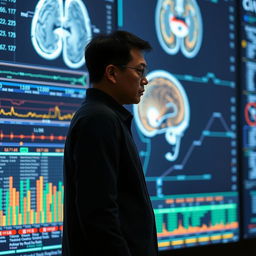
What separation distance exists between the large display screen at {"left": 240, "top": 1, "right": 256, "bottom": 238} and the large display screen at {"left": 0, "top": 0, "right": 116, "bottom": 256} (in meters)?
1.13

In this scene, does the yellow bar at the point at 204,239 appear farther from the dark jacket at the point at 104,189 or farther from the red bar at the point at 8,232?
the dark jacket at the point at 104,189

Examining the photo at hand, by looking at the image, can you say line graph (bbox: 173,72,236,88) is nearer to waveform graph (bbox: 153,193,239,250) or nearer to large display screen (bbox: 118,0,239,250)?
large display screen (bbox: 118,0,239,250)

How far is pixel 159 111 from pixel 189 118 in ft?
0.67

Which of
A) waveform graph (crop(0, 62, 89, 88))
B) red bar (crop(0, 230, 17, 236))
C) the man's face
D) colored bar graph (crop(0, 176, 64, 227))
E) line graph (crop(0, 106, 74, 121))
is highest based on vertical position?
waveform graph (crop(0, 62, 89, 88))

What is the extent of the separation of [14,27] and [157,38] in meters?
0.82

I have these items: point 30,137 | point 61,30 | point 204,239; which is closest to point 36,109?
point 30,137

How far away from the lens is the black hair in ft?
5.77

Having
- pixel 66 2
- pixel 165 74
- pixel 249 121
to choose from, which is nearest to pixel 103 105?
pixel 66 2

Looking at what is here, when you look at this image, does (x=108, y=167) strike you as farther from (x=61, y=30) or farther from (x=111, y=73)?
(x=61, y=30)

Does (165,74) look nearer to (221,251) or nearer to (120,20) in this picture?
(120,20)

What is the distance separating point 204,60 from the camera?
10.4 feet

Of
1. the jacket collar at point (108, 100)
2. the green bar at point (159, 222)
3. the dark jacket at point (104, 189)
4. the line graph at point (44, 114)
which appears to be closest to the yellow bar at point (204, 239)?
the green bar at point (159, 222)

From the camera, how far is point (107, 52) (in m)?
1.76

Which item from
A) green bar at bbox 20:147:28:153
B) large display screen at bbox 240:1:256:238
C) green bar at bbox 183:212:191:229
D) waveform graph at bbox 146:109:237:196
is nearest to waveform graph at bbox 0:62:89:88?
green bar at bbox 20:147:28:153
